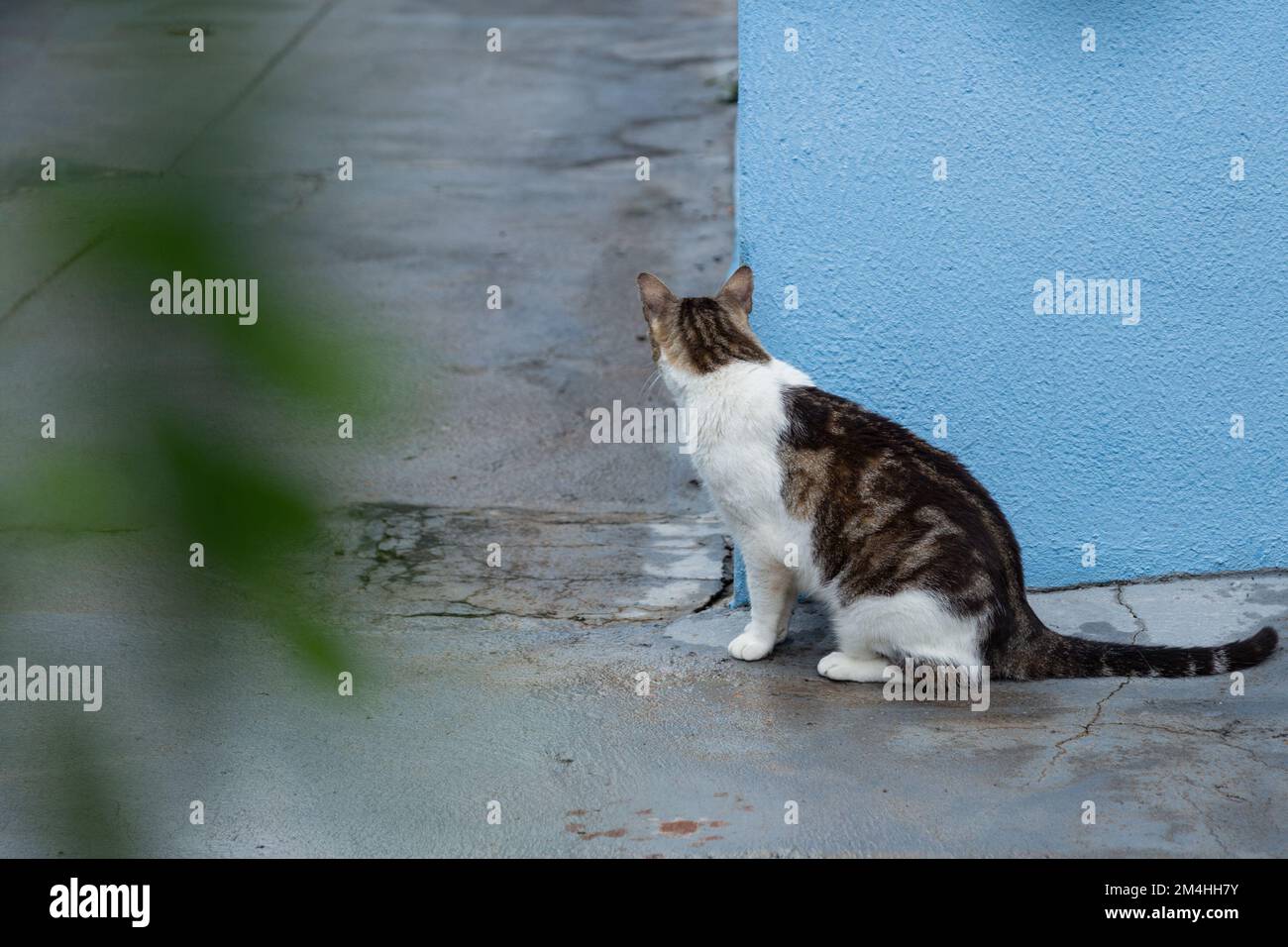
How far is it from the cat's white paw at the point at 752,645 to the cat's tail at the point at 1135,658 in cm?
81

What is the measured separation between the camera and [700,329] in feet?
14.3

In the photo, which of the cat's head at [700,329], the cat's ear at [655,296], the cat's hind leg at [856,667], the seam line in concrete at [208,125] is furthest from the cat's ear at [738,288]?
the seam line in concrete at [208,125]

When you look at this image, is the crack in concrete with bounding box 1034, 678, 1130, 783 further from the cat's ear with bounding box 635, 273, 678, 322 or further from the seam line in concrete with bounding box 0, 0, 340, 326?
the seam line in concrete with bounding box 0, 0, 340, 326

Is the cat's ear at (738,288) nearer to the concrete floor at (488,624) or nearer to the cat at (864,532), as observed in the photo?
the cat at (864,532)

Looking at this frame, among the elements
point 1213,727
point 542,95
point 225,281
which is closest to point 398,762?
point 1213,727

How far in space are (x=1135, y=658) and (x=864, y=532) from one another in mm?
865

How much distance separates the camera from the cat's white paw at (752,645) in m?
4.40

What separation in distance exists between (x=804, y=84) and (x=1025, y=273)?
95 cm

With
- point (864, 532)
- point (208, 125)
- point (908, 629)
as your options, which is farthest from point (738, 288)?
point (208, 125)

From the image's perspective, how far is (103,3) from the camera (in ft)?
2.73

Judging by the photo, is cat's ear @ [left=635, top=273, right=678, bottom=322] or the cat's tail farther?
cat's ear @ [left=635, top=273, right=678, bottom=322]

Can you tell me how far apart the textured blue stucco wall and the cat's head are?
0.22 m

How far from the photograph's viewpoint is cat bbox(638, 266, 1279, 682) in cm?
404

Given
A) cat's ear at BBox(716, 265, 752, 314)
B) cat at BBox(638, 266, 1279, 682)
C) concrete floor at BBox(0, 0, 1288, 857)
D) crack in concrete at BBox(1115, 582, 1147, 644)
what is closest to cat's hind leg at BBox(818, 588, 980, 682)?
cat at BBox(638, 266, 1279, 682)
